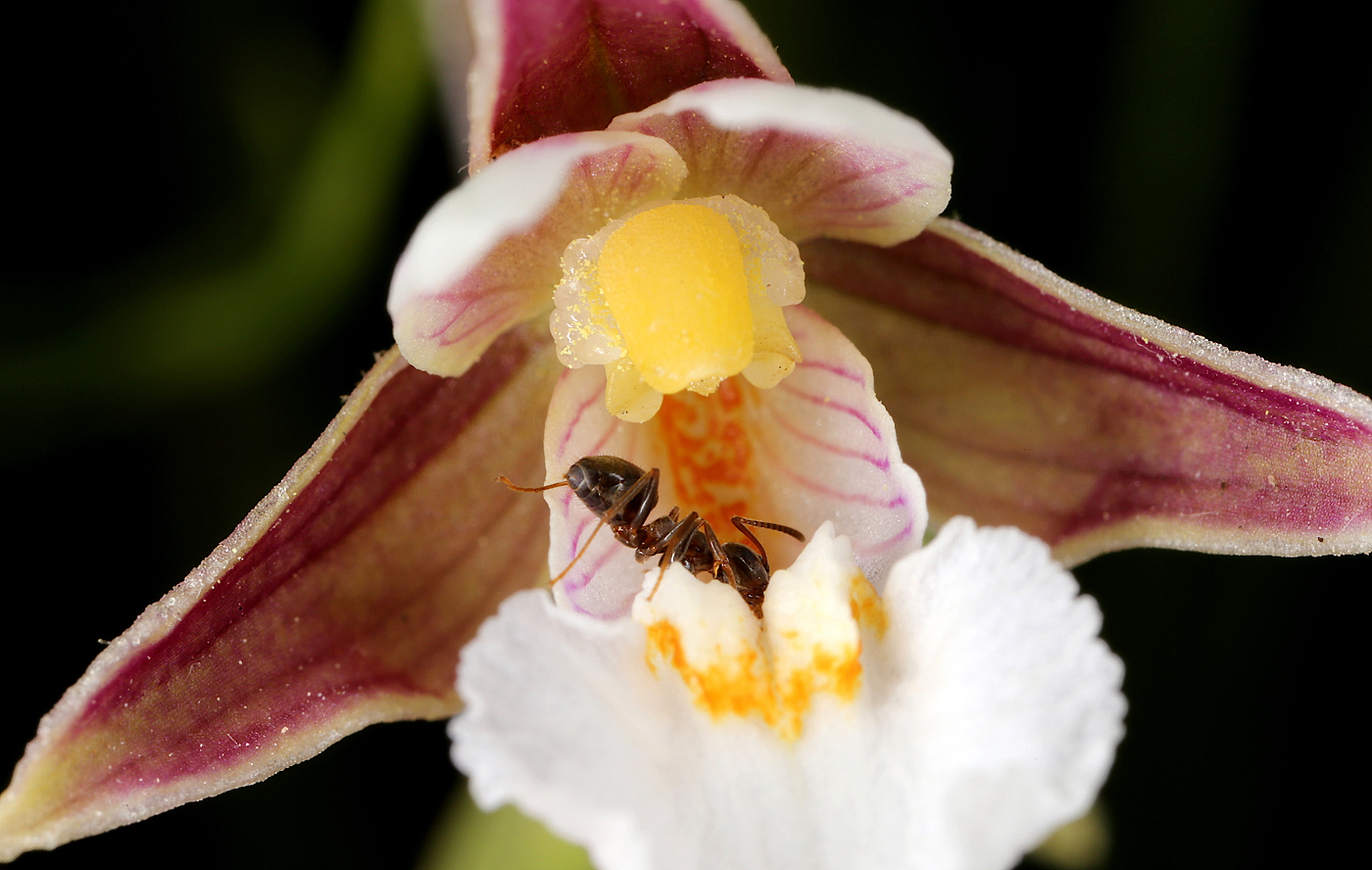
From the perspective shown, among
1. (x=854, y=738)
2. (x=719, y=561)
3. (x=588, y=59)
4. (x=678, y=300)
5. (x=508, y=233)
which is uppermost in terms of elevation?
(x=588, y=59)

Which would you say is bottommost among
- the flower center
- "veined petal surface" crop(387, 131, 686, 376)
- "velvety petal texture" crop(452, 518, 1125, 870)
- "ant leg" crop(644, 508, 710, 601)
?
"velvety petal texture" crop(452, 518, 1125, 870)

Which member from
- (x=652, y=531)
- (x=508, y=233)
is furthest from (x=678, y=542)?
(x=508, y=233)

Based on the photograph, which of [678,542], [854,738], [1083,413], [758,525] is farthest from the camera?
[1083,413]

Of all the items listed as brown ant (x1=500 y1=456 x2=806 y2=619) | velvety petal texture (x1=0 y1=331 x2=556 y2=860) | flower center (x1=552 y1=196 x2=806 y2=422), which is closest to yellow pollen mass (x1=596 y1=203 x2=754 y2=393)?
flower center (x1=552 y1=196 x2=806 y2=422)

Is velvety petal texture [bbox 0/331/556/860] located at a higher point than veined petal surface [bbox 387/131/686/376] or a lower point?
lower

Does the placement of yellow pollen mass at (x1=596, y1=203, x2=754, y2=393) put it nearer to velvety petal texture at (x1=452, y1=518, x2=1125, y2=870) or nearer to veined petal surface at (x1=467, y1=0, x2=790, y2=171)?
veined petal surface at (x1=467, y1=0, x2=790, y2=171)

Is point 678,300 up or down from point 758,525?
up

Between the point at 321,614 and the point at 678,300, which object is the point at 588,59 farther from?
the point at 321,614

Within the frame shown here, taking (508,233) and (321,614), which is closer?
(508,233)
